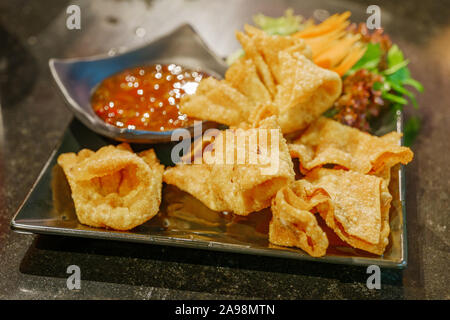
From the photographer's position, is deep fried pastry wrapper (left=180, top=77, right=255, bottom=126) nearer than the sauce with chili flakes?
Yes

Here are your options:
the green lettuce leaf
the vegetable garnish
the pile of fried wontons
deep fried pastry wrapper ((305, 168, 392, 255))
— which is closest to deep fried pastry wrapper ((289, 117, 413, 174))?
the pile of fried wontons

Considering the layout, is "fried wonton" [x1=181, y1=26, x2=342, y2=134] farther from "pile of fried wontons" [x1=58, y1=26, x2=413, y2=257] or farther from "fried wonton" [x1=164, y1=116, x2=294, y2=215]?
"fried wonton" [x1=164, y1=116, x2=294, y2=215]

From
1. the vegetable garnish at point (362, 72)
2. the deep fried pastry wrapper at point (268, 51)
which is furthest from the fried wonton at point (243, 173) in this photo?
the vegetable garnish at point (362, 72)

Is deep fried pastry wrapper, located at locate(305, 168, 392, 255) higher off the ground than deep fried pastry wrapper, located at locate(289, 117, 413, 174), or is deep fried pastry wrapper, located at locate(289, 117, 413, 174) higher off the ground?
deep fried pastry wrapper, located at locate(289, 117, 413, 174)

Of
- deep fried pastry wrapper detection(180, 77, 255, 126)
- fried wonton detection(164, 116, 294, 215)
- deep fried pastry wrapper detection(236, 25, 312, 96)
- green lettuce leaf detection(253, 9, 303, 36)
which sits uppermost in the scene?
green lettuce leaf detection(253, 9, 303, 36)

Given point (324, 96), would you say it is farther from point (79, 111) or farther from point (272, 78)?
point (79, 111)

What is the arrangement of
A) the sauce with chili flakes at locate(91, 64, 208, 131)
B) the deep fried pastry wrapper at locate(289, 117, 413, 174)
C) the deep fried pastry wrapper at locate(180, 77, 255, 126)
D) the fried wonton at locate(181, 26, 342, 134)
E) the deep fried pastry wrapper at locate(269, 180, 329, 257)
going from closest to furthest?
the deep fried pastry wrapper at locate(269, 180, 329, 257) → the deep fried pastry wrapper at locate(289, 117, 413, 174) → the fried wonton at locate(181, 26, 342, 134) → the deep fried pastry wrapper at locate(180, 77, 255, 126) → the sauce with chili flakes at locate(91, 64, 208, 131)
